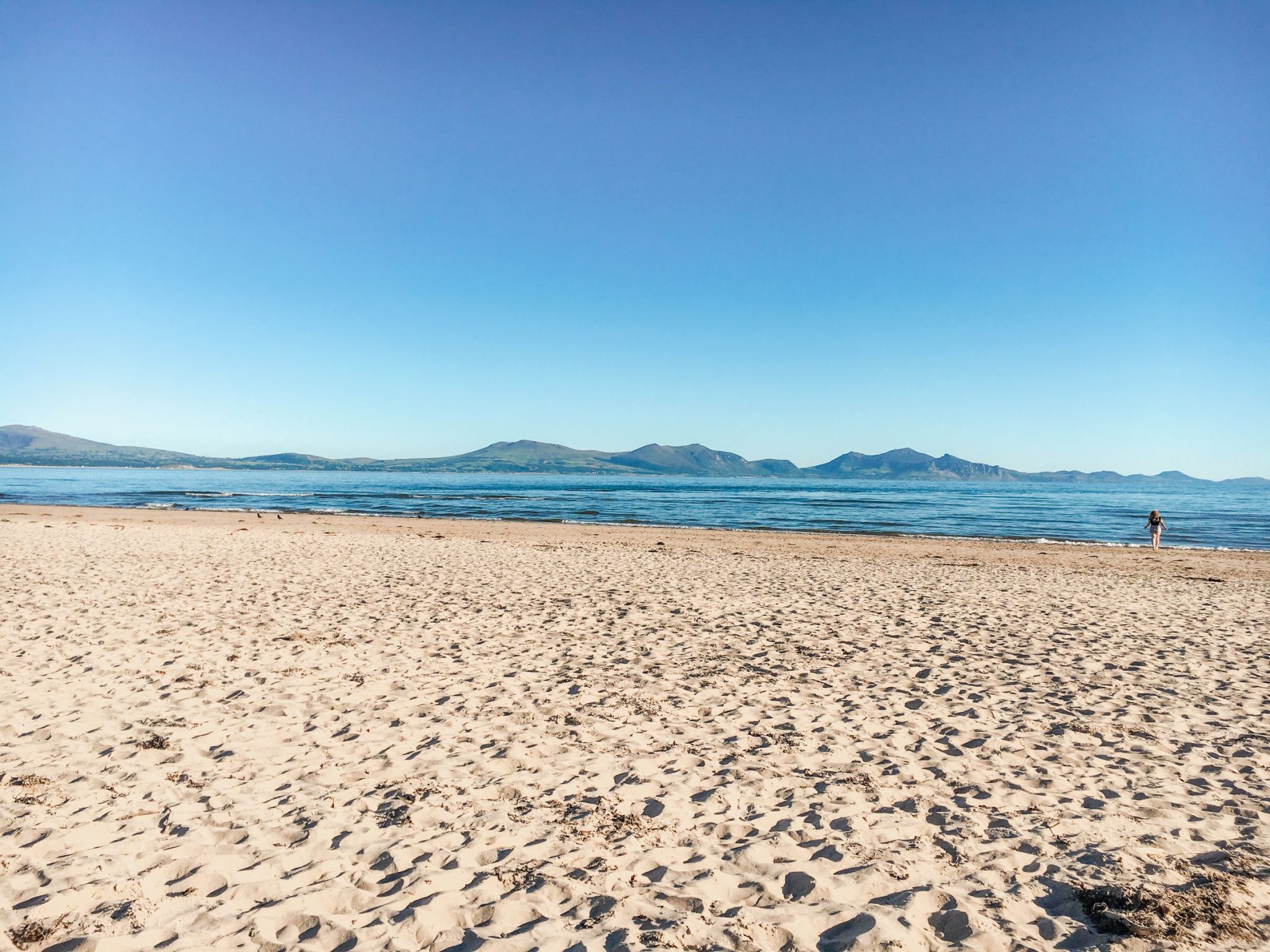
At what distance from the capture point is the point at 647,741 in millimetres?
6188

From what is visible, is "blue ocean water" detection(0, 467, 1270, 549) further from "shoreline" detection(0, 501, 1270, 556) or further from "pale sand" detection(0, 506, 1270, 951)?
"pale sand" detection(0, 506, 1270, 951)

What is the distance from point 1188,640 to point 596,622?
9005 millimetres

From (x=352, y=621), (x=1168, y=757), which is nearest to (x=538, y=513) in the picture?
(x=352, y=621)

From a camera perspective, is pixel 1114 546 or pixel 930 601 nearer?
pixel 930 601

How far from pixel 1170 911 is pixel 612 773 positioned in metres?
Result: 3.55

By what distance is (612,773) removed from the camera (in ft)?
18.1

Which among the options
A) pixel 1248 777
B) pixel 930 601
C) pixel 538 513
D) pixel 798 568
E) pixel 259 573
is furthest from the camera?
pixel 538 513

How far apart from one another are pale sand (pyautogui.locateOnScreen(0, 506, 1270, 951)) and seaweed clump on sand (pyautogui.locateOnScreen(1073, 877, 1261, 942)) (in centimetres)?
2

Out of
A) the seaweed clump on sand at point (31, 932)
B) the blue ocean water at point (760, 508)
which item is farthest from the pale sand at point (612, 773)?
the blue ocean water at point (760, 508)

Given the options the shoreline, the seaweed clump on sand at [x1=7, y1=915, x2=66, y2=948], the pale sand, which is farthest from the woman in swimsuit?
the seaweed clump on sand at [x1=7, y1=915, x2=66, y2=948]

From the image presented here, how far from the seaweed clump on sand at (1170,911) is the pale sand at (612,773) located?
2cm

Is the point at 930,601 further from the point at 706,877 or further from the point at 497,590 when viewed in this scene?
the point at 706,877

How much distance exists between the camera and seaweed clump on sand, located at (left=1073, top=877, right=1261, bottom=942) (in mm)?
3613

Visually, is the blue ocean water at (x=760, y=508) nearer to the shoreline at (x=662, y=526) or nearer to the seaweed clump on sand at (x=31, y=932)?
the shoreline at (x=662, y=526)
